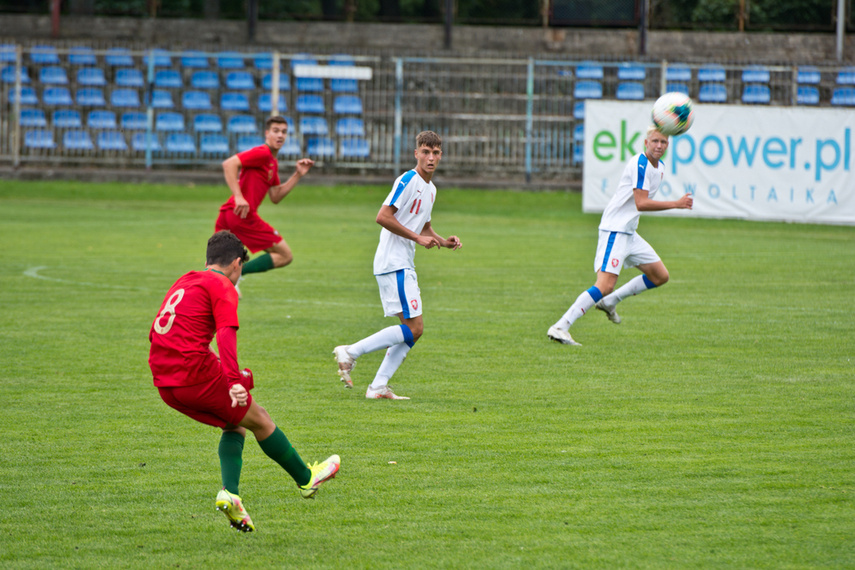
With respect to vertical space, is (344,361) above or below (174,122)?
below

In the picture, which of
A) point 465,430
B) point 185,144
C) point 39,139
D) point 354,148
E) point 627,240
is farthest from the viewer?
point 354,148

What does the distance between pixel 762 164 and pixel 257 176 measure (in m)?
13.1

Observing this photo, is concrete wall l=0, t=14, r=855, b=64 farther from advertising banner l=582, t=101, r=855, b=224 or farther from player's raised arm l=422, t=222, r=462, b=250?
player's raised arm l=422, t=222, r=462, b=250

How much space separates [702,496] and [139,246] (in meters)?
13.1

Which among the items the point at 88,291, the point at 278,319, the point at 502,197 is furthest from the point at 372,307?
the point at 502,197

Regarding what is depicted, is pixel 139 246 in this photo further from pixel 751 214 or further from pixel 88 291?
pixel 751 214

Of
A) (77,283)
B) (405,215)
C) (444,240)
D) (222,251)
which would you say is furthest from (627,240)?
(77,283)

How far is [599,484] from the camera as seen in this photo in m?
5.40

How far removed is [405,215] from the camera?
7391 mm

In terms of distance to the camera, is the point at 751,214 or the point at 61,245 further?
the point at 751,214

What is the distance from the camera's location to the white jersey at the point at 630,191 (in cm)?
948

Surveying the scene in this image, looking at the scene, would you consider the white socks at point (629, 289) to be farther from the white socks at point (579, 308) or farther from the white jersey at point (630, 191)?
the white jersey at point (630, 191)

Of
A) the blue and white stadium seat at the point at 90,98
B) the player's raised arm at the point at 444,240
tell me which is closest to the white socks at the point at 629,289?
the player's raised arm at the point at 444,240

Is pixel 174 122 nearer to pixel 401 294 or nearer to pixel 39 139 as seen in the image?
pixel 39 139
